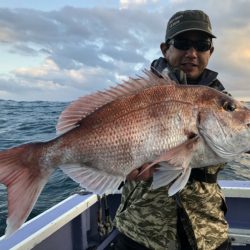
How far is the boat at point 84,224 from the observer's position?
340 cm

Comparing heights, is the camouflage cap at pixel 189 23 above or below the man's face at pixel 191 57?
above

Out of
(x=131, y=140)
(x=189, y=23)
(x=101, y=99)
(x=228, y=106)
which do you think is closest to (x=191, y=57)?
(x=189, y=23)

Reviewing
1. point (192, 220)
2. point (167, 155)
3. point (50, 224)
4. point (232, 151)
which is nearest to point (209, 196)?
point (192, 220)

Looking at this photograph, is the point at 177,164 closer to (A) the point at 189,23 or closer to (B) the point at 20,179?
(B) the point at 20,179

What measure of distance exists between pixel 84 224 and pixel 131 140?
6.96ft

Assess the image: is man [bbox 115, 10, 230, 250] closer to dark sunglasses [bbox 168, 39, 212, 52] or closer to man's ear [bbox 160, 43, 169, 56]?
dark sunglasses [bbox 168, 39, 212, 52]

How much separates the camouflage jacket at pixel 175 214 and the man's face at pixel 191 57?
0.15m

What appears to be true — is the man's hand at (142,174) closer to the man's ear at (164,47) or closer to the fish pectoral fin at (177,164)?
the fish pectoral fin at (177,164)

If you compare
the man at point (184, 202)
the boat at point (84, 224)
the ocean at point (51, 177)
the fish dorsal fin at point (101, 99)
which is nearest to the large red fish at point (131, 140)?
the fish dorsal fin at point (101, 99)

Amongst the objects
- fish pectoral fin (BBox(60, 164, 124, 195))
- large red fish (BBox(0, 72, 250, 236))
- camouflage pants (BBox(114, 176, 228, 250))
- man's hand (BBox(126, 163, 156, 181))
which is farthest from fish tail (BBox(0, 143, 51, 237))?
camouflage pants (BBox(114, 176, 228, 250))

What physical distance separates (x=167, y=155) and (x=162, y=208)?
718 mm

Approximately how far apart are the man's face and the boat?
1689 mm

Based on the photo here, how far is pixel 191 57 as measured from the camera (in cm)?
308

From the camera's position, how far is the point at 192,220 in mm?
2857
